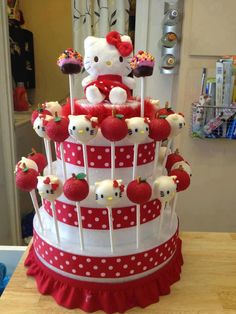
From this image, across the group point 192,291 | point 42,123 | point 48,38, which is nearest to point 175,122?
point 42,123

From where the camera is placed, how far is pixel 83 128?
23.5 inches

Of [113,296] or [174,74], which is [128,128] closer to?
[113,296]

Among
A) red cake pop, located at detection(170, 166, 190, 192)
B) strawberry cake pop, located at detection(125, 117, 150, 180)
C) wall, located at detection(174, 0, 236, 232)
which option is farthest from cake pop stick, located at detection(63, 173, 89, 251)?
wall, located at detection(174, 0, 236, 232)

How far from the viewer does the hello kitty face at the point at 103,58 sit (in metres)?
0.71

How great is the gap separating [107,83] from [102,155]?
0.16 m

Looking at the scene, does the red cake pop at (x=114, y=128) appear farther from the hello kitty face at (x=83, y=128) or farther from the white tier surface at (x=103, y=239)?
the white tier surface at (x=103, y=239)

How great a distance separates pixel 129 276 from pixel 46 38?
219 centimetres

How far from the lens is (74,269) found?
2.27 ft

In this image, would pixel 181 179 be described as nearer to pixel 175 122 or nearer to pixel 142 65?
pixel 175 122

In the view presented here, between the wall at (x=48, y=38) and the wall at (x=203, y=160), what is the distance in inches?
48.6

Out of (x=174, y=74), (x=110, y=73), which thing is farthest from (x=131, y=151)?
(x=174, y=74)

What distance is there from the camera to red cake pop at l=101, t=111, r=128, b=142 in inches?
23.4

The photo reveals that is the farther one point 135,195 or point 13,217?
point 13,217

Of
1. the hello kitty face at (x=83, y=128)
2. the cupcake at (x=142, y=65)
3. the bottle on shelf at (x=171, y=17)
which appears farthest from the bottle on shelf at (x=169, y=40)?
the hello kitty face at (x=83, y=128)
